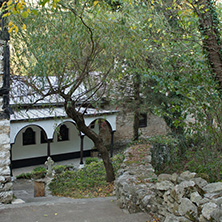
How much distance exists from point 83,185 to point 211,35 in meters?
5.14

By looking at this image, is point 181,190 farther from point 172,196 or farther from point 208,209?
point 208,209

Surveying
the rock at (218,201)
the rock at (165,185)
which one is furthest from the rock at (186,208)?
the rock at (165,185)

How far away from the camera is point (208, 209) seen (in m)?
2.99

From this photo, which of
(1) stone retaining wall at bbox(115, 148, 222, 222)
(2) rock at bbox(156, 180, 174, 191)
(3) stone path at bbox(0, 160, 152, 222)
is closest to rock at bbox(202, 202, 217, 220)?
(1) stone retaining wall at bbox(115, 148, 222, 222)

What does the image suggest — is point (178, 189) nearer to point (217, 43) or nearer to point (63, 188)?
point (217, 43)

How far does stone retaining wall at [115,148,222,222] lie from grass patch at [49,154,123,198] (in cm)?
170

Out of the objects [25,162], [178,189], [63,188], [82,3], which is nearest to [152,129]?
[25,162]

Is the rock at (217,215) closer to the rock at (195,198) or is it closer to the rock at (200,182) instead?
the rock at (195,198)

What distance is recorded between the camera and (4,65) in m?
5.34

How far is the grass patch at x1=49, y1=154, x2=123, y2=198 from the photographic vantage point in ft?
22.7

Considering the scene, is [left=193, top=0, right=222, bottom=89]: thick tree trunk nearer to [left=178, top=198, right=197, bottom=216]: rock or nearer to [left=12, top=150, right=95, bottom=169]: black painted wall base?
[left=178, top=198, right=197, bottom=216]: rock

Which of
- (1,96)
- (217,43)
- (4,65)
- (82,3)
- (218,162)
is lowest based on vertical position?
(218,162)

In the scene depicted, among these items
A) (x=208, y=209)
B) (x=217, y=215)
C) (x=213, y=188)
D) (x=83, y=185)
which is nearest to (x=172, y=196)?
(x=213, y=188)

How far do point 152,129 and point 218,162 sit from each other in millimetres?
12750
